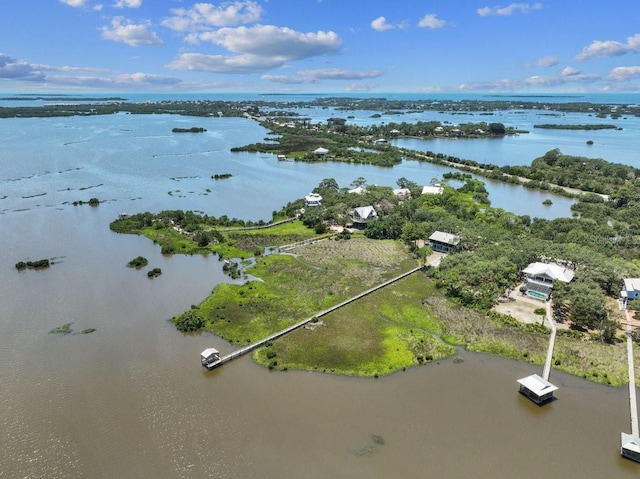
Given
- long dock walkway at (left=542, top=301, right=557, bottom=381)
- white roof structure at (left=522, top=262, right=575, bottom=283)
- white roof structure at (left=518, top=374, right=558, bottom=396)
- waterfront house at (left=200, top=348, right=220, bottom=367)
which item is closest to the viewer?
white roof structure at (left=518, top=374, right=558, bottom=396)

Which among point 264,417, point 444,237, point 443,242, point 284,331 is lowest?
point 264,417

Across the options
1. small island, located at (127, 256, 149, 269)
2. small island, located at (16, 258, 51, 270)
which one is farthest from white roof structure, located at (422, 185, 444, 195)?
small island, located at (16, 258, 51, 270)

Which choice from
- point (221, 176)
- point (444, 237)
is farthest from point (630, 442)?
point (221, 176)

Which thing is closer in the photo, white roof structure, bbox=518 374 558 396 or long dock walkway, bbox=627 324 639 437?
long dock walkway, bbox=627 324 639 437

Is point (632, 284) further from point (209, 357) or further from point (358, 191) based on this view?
point (358, 191)

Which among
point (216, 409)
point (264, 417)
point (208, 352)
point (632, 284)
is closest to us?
point (264, 417)

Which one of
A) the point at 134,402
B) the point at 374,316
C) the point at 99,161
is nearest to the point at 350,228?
the point at 374,316

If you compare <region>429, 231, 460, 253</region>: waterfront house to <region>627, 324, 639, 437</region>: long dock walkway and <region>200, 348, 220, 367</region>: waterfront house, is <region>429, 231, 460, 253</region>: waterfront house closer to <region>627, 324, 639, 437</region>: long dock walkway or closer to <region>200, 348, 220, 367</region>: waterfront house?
<region>627, 324, 639, 437</region>: long dock walkway
